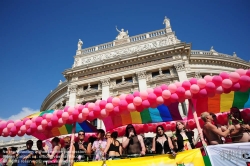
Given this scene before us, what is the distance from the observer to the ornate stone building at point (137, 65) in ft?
58.0

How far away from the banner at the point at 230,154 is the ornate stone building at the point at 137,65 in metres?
13.5

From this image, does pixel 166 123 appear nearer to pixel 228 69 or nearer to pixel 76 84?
pixel 76 84

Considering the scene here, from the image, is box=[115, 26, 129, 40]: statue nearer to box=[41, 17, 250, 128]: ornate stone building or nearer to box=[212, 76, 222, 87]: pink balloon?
box=[41, 17, 250, 128]: ornate stone building

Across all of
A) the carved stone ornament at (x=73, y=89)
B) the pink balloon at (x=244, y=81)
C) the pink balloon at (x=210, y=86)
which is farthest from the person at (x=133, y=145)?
the carved stone ornament at (x=73, y=89)

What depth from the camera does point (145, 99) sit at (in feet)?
19.3

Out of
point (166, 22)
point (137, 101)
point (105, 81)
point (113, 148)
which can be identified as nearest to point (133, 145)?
point (113, 148)

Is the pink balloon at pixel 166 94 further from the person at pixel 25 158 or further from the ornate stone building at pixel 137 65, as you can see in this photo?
the ornate stone building at pixel 137 65

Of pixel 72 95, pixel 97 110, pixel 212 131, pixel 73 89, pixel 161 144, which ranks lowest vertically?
pixel 161 144

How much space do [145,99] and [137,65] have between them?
13179mm

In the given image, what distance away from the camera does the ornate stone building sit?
17.7 meters

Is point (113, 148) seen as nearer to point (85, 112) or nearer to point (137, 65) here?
point (85, 112)

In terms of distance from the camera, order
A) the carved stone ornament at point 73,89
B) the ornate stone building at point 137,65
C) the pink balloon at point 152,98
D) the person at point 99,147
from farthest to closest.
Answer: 1. the carved stone ornament at point 73,89
2. the ornate stone building at point 137,65
3. the pink balloon at point 152,98
4. the person at point 99,147

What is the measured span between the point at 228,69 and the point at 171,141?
66.5ft

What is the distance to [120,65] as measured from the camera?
63.2 ft
